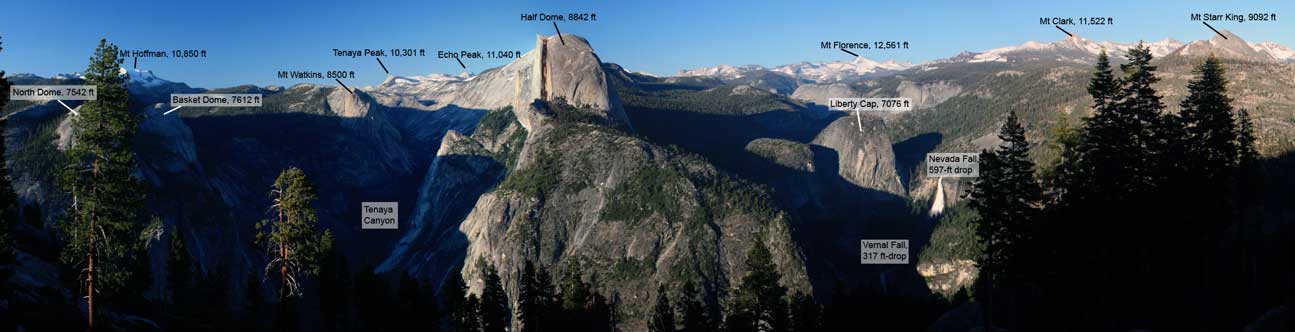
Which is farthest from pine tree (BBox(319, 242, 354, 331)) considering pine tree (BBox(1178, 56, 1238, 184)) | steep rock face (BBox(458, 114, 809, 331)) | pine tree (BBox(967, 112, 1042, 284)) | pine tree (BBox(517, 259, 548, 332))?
pine tree (BBox(1178, 56, 1238, 184))

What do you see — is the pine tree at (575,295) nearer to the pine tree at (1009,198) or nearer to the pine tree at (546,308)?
the pine tree at (546,308)

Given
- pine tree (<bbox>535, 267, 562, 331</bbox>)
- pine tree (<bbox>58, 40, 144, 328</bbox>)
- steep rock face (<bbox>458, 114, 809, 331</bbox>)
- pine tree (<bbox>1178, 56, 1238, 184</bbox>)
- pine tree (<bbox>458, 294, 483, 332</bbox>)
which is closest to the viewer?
pine tree (<bbox>58, 40, 144, 328</bbox>)

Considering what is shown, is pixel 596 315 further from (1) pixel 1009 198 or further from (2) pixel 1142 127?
(2) pixel 1142 127

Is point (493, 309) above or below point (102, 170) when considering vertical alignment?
below

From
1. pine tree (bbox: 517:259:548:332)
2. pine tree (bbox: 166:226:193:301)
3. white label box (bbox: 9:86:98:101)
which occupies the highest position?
white label box (bbox: 9:86:98:101)

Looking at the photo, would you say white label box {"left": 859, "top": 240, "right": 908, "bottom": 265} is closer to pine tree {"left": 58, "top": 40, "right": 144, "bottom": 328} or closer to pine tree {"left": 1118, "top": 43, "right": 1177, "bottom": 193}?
pine tree {"left": 1118, "top": 43, "right": 1177, "bottom": 193}

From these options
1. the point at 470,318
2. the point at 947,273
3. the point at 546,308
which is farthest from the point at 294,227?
the point at 947,273
